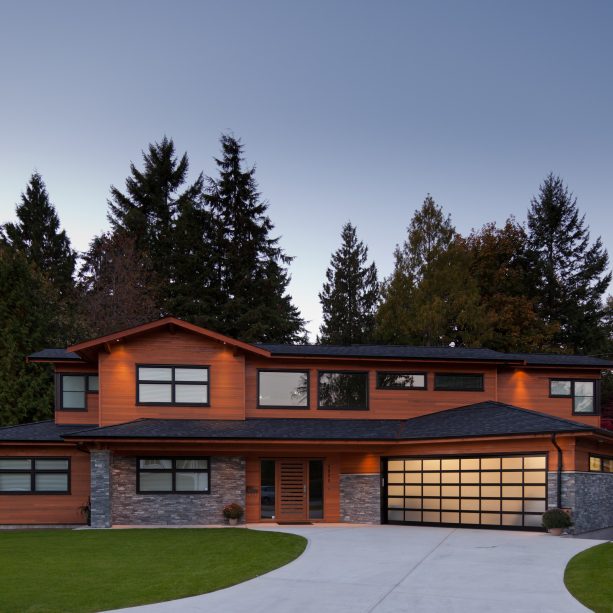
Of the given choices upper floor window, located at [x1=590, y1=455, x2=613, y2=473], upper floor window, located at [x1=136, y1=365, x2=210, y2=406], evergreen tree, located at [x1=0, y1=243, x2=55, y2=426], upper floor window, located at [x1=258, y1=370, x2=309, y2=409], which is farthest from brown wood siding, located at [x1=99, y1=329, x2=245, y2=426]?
upper floor window, located at [x1=590, y1=455, x2=613, y2=473]

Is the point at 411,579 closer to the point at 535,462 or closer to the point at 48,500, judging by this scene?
the point at 535,462

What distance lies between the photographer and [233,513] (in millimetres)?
20906

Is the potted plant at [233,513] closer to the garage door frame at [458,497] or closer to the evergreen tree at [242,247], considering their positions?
the garage door frame at [458,497]

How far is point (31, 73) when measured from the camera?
2608 centimetres

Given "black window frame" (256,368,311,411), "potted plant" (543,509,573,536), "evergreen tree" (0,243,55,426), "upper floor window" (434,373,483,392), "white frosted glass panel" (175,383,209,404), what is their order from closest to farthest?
"potted plant" (543,509,573,536)
"white frosted glass panel" (175,383,209,404)
"black window frame" (256,368,311,411)
"upper floor window" (434,373,483,392)
"evergreen tree" (0,243,55,426)

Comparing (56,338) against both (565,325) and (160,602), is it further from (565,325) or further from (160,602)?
(565,325)

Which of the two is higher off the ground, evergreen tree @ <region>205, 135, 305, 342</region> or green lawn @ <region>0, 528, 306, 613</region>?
evergreen tree @ <region>205, 135, 305, 342</region>

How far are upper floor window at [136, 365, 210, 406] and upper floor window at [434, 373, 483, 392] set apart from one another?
8.46 m

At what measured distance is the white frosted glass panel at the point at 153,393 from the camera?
22.4 metres

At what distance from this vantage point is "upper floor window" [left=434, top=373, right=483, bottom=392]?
79.2 feet

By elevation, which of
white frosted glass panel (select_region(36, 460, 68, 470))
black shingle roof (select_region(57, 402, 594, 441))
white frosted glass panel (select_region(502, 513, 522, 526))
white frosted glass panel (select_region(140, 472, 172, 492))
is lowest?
white frosted glass panel (select_region(502, 513, 522, 526))

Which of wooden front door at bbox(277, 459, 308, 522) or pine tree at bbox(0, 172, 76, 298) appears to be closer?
wooden front door at bbox(277, 459, 308, 522)

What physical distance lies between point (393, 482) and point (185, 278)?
28309 mm

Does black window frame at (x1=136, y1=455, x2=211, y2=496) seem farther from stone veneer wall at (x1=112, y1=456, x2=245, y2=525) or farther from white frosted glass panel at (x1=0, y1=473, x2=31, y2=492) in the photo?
white frosted glass panel at (x1=0, y1=473, x2=31, y2=492)
